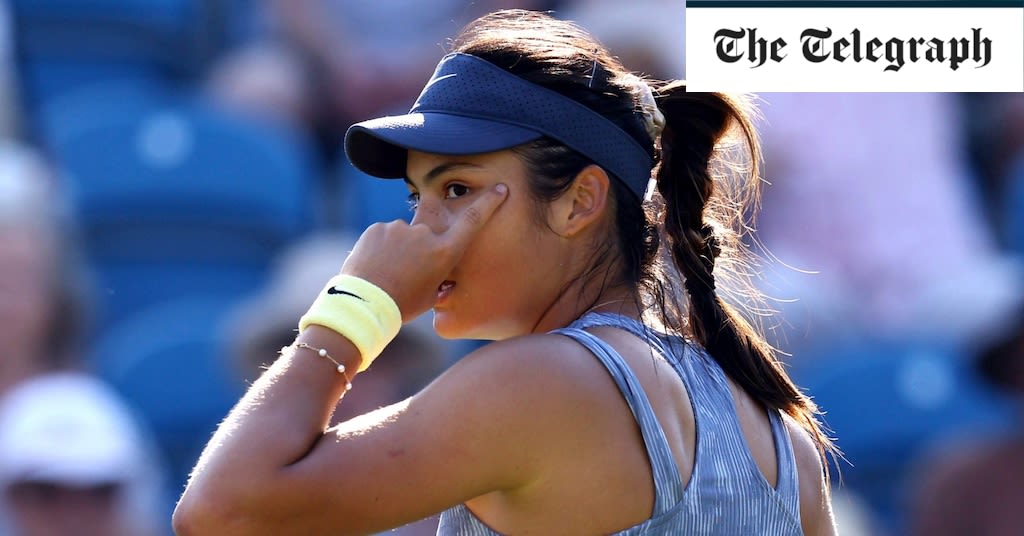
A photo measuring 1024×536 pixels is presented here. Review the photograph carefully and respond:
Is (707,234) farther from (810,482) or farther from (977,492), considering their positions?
(977,492)

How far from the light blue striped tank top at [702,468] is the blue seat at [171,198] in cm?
343

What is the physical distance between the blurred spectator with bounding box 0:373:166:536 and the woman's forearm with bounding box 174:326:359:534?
2.11 m

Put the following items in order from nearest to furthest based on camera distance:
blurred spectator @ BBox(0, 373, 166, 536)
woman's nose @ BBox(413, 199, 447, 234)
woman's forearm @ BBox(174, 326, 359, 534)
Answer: woman's forearm @ BBox(174, 326, 359, 534) < woman's nose @ BBox(413, 199, 447, 234) < blurred spectator @ BBox(0, 373, 166, 536)

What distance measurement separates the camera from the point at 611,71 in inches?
74.7

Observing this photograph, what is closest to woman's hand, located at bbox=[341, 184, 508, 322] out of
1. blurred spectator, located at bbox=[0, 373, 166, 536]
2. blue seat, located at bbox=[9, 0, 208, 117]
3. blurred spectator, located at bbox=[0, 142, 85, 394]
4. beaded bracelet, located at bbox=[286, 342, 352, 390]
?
beaded bracelet, located at bbox=[286, 342, 352, 390]

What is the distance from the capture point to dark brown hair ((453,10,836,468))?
184cm

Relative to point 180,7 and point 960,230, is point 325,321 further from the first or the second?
point 180,7

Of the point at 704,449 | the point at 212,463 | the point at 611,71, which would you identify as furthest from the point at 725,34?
the point at 212,463

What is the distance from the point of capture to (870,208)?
5.14 meters

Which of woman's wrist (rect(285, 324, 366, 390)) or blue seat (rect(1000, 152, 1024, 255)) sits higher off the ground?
woman's wrist (rect(285, 324, 366, 390))

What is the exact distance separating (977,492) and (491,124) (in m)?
2.93

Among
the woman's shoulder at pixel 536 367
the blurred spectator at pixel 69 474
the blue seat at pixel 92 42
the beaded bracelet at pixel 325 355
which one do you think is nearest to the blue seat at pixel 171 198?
the blue seat at pixel 92 42

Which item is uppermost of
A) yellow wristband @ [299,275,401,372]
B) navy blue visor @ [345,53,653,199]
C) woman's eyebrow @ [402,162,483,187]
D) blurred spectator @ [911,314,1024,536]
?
navy blue visor @ [345,53,653,199]

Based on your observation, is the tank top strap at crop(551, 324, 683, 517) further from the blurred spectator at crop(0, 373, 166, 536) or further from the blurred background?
the blurred spectator at crop(0, 373, 166, 536)
